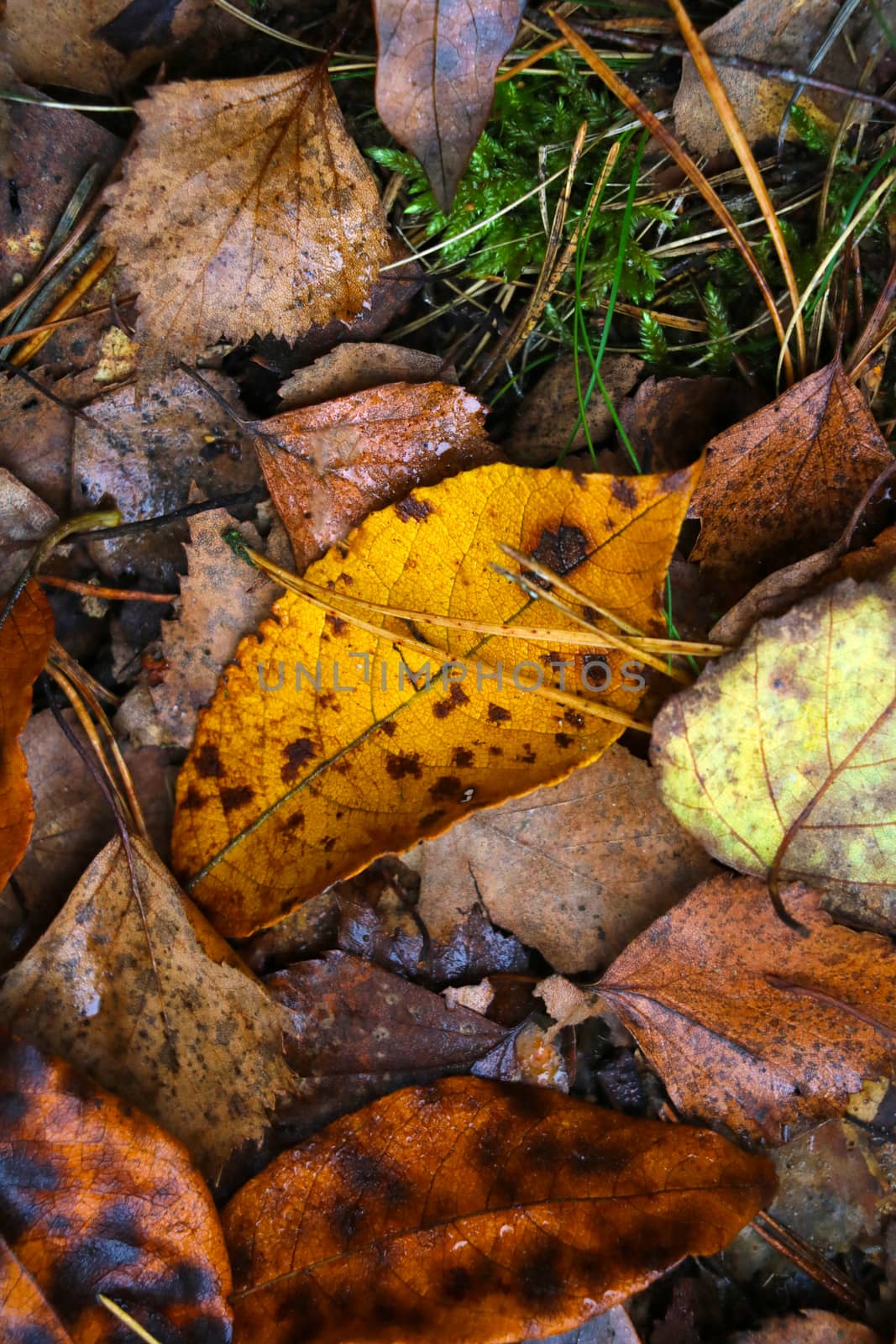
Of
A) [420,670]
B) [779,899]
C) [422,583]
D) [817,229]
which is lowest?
[779,899]

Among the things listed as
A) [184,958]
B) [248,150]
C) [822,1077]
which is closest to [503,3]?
[248,150]

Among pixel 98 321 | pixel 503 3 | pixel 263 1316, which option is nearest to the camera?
pixel 503 3

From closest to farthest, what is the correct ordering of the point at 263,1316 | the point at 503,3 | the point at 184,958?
1. the point at 503,3
2. the point at 263,1316
3. the point at 184,958

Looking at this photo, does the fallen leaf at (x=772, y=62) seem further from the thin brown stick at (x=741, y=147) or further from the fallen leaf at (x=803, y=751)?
the fallen leaf at (x=803, y=751)

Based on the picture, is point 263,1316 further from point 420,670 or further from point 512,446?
point 512,446

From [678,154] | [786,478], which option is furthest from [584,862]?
[678,154]

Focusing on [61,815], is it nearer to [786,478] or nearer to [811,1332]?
[786,478]
